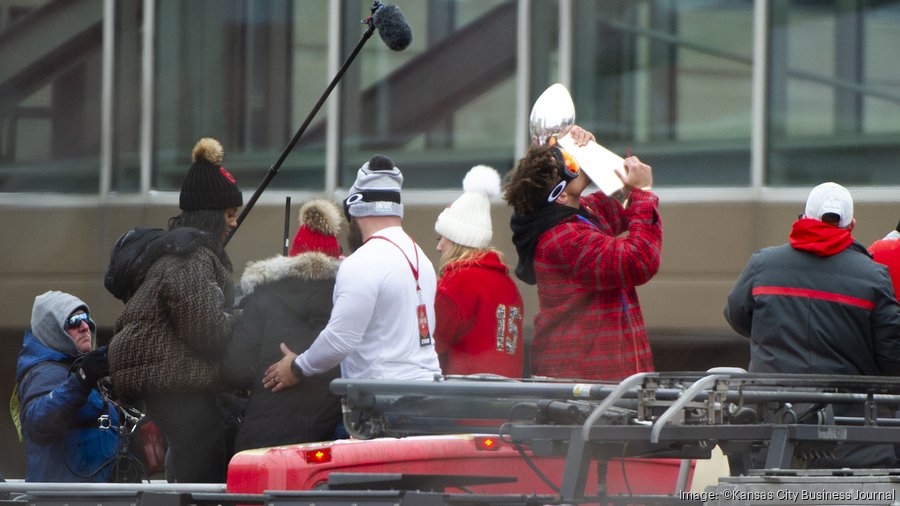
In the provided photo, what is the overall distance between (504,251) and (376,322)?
6278mm

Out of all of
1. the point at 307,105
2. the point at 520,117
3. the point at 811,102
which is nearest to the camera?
the point at 811,102

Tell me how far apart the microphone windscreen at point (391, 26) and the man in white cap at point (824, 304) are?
2.10m

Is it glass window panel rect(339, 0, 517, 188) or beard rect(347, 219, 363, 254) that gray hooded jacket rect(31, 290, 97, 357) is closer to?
beard rect(347, 219, 363, 254)

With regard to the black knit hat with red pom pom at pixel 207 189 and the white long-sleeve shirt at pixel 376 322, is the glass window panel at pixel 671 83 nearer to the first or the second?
the black knit hat with red pom pom at pixel 207 189

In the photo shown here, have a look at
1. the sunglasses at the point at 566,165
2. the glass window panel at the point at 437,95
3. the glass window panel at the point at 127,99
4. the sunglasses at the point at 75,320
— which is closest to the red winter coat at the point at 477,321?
the sunglasses at the point at 566,165

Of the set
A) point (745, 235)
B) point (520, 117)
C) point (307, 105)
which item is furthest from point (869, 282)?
point (307, 105)

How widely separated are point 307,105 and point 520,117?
1.99 metres

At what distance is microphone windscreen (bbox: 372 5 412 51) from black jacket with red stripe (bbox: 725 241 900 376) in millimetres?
2140

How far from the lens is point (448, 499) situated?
3.87 metres

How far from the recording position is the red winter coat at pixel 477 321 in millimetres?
6293

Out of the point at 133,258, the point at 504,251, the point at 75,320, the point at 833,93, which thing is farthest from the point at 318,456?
the point at 833,93

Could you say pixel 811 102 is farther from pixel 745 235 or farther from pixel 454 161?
pixel 454 161

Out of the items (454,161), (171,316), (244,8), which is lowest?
(171,316)

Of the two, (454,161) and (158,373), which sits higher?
(454,161)
